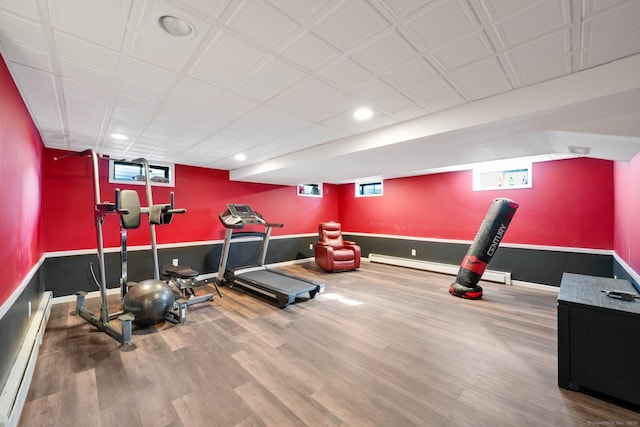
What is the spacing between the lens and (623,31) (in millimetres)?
1406

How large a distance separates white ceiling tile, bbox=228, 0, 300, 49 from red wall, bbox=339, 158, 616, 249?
17.6 feet

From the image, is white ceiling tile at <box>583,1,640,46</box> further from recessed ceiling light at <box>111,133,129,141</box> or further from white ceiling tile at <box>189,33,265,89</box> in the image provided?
recessed ceiling light at <box>111,133,129,141</box>

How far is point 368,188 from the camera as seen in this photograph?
7.57 metres

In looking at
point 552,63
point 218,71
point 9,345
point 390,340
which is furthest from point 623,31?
point 9,345

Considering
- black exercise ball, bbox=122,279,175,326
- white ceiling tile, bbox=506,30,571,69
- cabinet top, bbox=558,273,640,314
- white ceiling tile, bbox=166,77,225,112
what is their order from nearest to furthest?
white ceiling tile, bbox=506,30,571,69 → cabinet top, bbox=558,273,640,314 → white ceiling tile, bbox=166,77,225,112 → black exercise ball, bbox=122,279,175,326

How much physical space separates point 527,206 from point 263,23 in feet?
18.2

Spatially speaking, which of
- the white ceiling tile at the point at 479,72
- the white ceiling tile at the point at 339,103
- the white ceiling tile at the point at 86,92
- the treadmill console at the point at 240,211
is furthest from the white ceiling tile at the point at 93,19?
the treadmill console at the point at 240,211

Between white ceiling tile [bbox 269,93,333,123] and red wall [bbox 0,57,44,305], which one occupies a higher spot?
white ceiling tile [bbox 269,93,333,123]

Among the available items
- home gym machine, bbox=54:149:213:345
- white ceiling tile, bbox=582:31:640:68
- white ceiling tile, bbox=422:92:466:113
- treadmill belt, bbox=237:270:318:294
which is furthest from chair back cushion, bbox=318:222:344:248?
white ceiling tile, bbox=582:31:640:68

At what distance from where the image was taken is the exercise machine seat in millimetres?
6034

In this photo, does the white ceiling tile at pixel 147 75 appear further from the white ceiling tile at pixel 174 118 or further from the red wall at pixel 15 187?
the red wall at pixel 15 187

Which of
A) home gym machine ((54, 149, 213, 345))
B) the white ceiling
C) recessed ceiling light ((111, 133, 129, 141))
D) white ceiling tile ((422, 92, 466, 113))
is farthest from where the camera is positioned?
recessed ceiling light ((111, 133, 129, 141))

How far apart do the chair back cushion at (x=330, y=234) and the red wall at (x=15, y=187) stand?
4931 mm

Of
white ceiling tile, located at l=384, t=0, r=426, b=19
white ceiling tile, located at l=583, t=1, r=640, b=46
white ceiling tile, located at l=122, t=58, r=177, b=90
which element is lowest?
white ceiling tile, located at l=583, t=1, r=640, b=46
